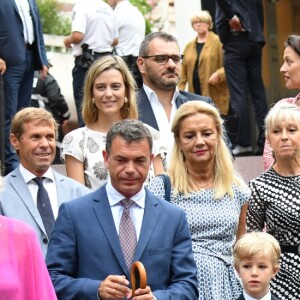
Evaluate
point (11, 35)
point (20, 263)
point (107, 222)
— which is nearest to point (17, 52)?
point (11, 35)

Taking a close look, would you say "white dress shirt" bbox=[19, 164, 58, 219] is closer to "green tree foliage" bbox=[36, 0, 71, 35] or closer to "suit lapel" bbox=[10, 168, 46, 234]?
"suit lapel" bbox=[10, 168, 46, 234]

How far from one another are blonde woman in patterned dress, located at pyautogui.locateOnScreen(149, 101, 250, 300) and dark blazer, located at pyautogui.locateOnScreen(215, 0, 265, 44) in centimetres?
634

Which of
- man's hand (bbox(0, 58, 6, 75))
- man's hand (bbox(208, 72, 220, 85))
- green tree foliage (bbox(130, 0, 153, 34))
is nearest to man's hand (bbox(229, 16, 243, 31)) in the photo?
man's hand (bbox(208, 72, 220, 85))

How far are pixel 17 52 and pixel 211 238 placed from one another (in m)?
4.92

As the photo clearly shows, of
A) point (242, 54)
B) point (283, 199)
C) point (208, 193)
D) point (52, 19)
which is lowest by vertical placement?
point (283, 199)

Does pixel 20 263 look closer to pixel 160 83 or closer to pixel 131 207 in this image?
pixel 131 207

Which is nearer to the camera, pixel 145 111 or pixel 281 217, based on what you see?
pixel 281 217

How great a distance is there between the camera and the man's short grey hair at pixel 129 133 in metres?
6.42

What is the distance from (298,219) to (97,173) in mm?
1322

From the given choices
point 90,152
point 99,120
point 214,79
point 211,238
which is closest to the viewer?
point 211,238

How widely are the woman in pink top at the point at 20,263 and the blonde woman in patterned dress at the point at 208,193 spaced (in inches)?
67.1

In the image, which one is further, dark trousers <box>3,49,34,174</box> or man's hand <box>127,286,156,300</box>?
dark trousers <box>3,49,34,174</box>

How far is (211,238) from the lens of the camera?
7.04m

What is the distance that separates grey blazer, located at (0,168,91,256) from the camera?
7.13 meters
